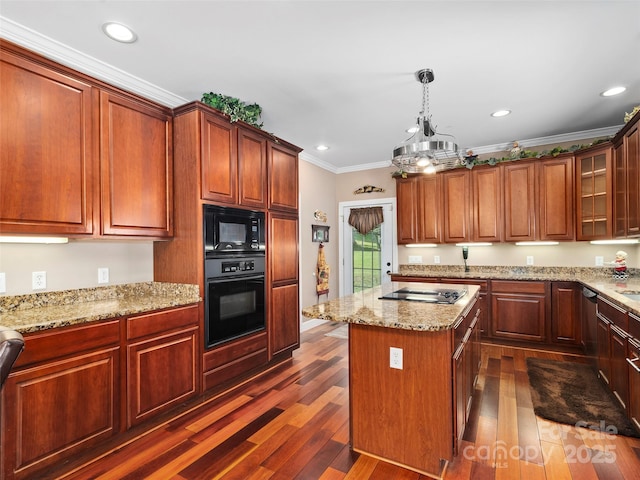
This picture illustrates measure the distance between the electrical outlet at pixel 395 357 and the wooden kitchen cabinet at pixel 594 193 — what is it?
11.4ft

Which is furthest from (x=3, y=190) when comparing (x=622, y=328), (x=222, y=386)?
(x=622, y=328)

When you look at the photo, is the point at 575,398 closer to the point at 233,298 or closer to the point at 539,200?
the point at 539,200

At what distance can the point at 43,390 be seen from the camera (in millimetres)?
1787

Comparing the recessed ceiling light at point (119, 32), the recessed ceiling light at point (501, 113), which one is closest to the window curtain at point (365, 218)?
the recessed ceiling light at point (501, 113)

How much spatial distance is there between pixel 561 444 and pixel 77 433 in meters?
3.03

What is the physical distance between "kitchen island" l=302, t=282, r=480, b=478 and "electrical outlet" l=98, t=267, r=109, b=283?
1.78 meters

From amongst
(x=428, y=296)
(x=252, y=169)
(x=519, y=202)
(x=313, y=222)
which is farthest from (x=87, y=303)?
(x=519, y=202)

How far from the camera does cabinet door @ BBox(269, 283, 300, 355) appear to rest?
352 cm

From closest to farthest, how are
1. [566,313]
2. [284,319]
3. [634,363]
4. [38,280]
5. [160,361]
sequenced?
[634,363]
[38,280]
[160,361]
[284,319]
[566,313]

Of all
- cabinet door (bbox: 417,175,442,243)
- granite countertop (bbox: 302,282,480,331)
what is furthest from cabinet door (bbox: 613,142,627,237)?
granite countertop (bbox: 302,282,480,331)

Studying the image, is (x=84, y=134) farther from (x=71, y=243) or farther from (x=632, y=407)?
(x=632, y=407)

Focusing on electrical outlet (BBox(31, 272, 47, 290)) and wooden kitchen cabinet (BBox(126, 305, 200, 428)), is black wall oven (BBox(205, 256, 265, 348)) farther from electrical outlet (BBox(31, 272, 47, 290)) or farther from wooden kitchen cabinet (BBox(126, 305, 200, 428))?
electrical outlet (BBox(31, 272, 47, 290))

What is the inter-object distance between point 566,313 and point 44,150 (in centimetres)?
518

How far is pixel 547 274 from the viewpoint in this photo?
4387 mm
